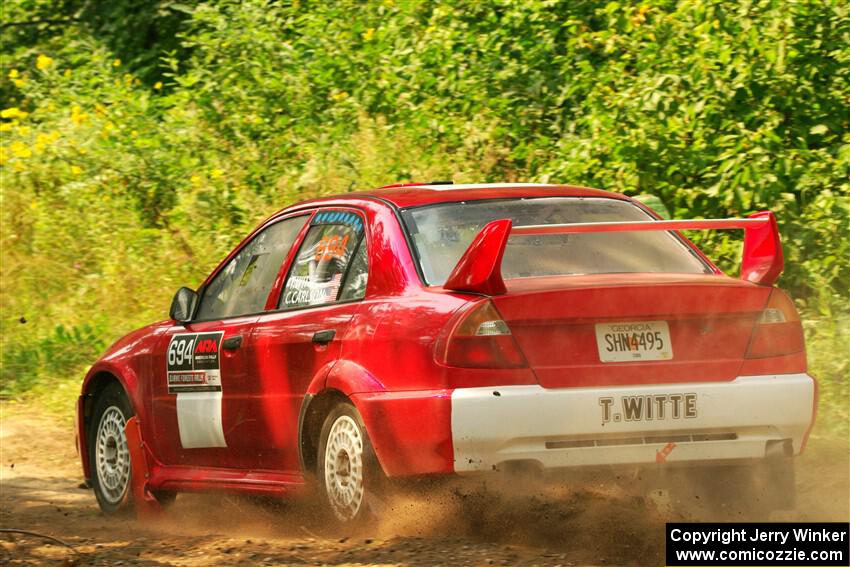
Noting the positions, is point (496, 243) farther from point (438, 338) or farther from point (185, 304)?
point (185, 304)

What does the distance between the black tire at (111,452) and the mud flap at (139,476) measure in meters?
0.07

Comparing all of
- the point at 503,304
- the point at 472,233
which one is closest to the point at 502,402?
the point at 503,304

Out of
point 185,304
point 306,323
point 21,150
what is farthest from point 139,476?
point 21,150

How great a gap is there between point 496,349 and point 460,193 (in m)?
1.24

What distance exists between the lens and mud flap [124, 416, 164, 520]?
768 cm

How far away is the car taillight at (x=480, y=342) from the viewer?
17.7ft

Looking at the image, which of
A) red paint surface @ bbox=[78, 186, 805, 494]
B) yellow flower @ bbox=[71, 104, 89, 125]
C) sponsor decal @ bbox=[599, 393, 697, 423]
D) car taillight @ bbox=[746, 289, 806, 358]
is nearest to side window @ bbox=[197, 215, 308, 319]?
red paint surface @ bbox=[78, 186, 805, 494]

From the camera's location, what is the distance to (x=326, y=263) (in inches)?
257

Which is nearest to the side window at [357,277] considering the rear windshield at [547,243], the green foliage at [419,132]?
the rear windshield at [547,243]

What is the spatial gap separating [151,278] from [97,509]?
195 inches

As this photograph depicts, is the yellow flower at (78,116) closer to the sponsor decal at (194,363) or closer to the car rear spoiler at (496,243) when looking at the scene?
the sponsor decal at (194,363)

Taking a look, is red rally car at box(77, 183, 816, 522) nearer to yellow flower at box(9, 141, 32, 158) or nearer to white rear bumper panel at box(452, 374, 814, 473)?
white rear bumper panel at box(452, 374, 814, 473)

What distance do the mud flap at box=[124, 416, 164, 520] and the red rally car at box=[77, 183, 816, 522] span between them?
76 cm

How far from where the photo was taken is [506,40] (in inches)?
472
